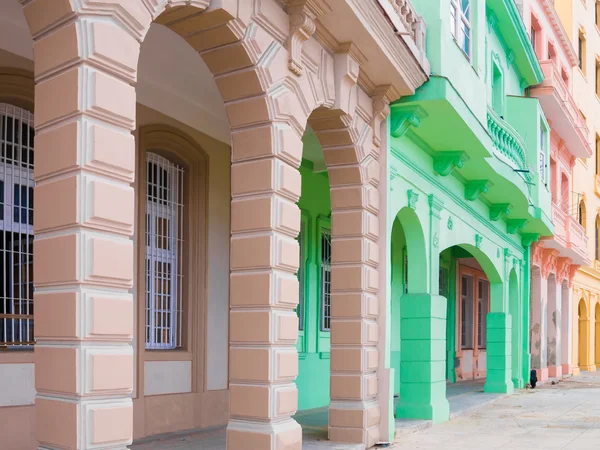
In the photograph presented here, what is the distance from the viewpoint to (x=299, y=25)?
6902mm

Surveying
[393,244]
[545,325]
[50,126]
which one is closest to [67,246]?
[50,126]

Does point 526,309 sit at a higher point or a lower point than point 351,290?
lower

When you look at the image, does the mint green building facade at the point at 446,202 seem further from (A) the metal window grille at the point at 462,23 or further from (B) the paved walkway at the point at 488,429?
(B) the paved walkway at the point at 488,429

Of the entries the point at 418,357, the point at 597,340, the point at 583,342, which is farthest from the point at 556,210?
the point at 597,340

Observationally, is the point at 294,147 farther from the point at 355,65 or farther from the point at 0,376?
the point at 0,376

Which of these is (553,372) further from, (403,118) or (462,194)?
(403,118)

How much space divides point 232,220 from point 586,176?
970 inches

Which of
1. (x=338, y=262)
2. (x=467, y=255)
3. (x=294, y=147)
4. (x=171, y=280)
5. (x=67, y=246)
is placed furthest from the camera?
(x=467, y=255)

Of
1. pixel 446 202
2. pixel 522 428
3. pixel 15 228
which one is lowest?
pixel 522 428

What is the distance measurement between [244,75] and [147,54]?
212 centimetres

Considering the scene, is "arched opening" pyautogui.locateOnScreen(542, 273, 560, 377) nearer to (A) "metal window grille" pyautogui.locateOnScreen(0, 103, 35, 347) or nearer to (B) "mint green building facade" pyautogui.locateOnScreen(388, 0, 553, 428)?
(B) "mint green building facade" pyautogui.locateOnScreen(388, 0, 553, 428)

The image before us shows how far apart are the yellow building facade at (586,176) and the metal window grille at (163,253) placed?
1903 centimetres

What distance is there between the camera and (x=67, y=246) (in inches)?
169

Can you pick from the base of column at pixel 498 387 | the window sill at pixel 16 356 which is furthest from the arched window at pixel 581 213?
the window sill at pixel 16 356
